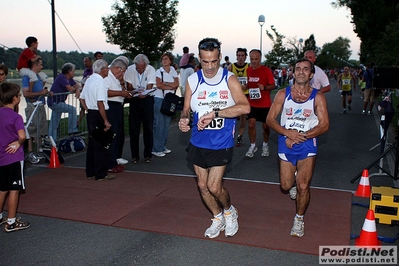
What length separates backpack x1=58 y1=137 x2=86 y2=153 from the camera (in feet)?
32.3

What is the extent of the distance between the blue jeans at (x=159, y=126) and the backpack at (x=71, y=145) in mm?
1733

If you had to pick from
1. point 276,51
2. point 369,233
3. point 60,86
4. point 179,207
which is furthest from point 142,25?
point 276,51

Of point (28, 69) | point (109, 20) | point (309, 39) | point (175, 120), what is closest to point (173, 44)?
point (109, 20)

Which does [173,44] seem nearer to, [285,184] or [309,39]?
[285,184]

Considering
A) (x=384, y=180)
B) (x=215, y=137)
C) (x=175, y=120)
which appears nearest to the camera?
(x=215, y=137)

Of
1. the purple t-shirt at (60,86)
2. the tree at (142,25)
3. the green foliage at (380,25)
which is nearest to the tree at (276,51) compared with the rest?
the green foliage at (380,25)

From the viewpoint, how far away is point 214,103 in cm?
471

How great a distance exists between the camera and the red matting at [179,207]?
5.15m

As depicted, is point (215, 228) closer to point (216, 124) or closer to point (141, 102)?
point (216, 124)

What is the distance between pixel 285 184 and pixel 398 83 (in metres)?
3.78

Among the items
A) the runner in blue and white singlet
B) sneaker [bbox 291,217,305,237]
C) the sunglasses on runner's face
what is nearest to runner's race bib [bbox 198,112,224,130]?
the runner in blue and white singlet

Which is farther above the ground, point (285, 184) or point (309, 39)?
point (309, 39)

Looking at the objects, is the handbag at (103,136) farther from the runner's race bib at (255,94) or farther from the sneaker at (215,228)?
the runner's race bib at (255,94)

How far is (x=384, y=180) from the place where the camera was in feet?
24.9
